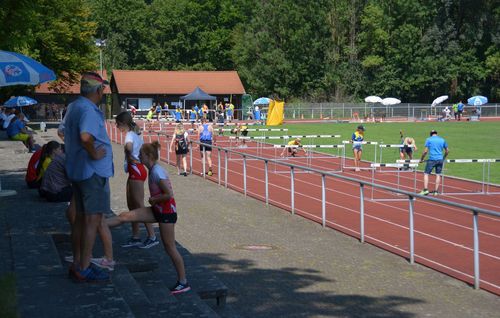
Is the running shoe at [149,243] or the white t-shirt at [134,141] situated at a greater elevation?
the white t-shirt at [134,141]

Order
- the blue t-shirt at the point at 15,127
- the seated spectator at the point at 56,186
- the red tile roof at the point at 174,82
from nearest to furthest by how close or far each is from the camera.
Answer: the seated spectator at the point at 56,186, the blue t-shirt at the point at 15,127, the red tile roof at the point at 174,82

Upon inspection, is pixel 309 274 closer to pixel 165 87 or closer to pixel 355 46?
pixel 165 87

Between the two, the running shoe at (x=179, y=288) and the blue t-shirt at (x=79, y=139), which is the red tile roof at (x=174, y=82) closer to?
Result: the running shoe at (x=179, y=288)

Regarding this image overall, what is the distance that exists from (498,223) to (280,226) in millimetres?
3969

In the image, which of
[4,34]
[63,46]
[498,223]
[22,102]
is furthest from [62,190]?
[63,46]

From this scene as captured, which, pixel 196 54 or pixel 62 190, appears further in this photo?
pixel 196 54

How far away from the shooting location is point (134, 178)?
1004cm

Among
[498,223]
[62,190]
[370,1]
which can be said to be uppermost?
[370,1]

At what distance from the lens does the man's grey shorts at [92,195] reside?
22.0 feet

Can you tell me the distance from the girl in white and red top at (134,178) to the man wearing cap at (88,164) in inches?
94.1

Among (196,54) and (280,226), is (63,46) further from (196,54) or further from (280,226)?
(280,226)

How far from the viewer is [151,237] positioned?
9.70m

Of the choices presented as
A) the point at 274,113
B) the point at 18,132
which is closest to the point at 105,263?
the point at 18,132

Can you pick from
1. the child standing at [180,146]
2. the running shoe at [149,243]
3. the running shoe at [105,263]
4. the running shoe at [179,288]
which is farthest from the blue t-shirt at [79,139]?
the child standing at [180,146]
